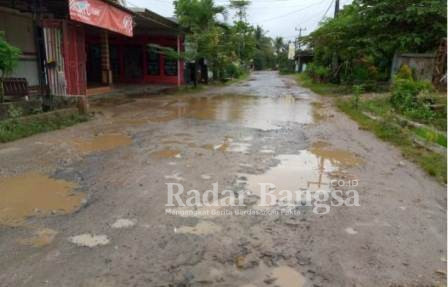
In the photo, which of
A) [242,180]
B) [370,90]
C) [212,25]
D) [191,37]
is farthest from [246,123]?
[212,25]

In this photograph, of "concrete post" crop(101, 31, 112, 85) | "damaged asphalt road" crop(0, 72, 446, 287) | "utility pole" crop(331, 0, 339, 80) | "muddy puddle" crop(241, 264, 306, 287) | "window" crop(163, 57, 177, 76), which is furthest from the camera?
"utility pole" crop(331, 0, 339, 80)

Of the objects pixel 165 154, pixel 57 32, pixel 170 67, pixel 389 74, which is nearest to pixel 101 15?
pixel 57 32

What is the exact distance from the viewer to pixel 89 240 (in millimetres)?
3027

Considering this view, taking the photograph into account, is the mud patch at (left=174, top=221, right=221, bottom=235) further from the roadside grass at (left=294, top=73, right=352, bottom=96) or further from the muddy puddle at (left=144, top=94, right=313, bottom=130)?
the roadside grass at (left=294, top=73, right=352, bottom=96)

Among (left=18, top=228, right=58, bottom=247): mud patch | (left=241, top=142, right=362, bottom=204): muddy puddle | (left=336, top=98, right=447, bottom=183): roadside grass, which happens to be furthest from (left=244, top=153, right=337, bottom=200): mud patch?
(left=18, top=228, right=58, bottom=247): mud patch

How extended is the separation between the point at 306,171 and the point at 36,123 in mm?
5741

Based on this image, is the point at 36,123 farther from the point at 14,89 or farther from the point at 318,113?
the point at 318,113

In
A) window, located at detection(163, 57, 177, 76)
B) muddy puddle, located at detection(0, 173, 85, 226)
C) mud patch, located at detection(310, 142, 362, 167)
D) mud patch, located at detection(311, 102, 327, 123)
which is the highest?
window, located at detection(163, 57, 177, 76)

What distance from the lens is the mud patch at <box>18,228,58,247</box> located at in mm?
2975

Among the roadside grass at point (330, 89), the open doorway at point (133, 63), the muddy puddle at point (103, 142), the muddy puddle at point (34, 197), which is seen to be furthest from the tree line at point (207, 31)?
the muddy puddle at point (34, 197)

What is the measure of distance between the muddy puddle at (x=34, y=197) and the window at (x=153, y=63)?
17.2 m

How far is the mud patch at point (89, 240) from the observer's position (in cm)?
296

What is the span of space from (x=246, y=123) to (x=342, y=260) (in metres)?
6.21

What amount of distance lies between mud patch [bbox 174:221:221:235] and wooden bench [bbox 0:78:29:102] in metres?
7.55
